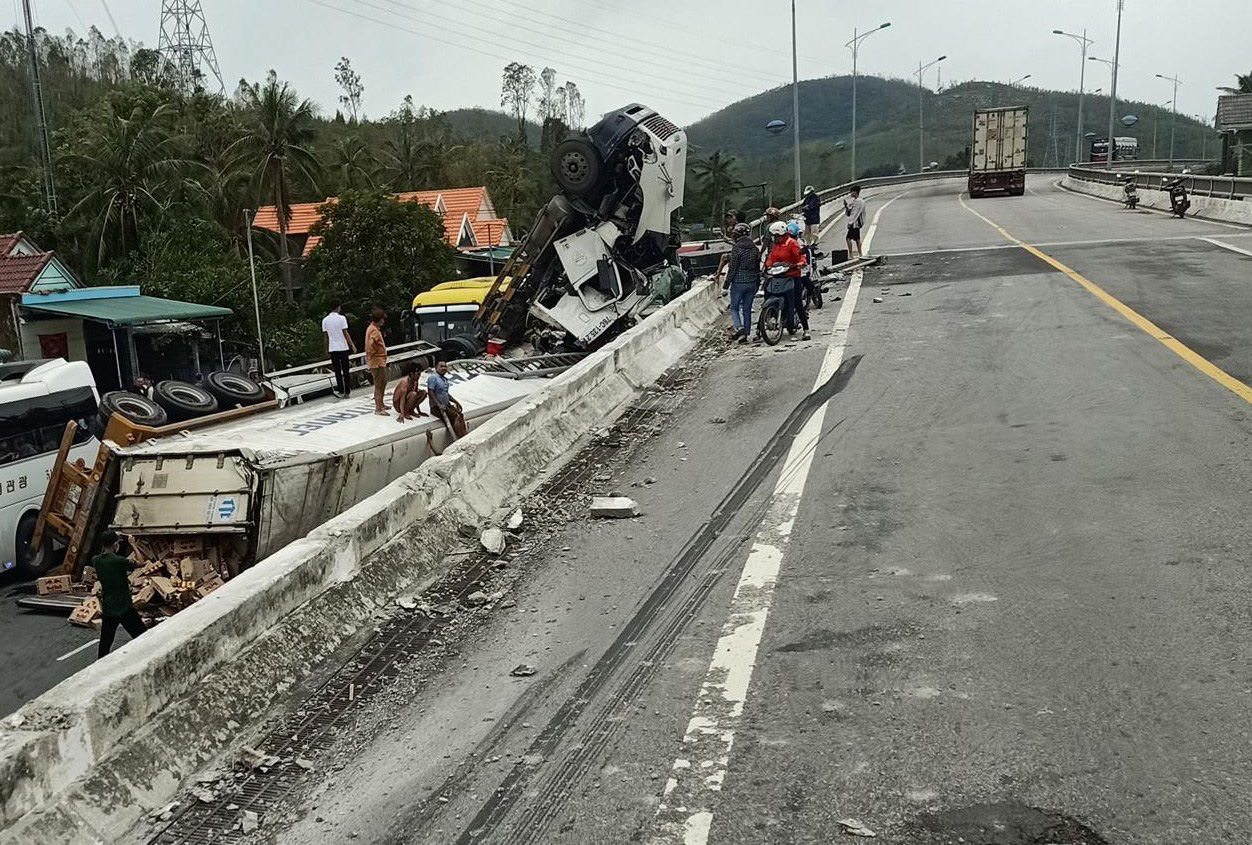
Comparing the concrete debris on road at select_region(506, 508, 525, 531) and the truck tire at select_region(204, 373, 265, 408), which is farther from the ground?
the concrete debris on road at select_region(506, 508, 525, 531)

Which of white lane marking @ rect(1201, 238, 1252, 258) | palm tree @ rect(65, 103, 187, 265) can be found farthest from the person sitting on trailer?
palm tree @ rect(65, 103, 187, 265)

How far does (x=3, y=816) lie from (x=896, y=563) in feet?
14.6

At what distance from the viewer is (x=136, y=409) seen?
1571 cm

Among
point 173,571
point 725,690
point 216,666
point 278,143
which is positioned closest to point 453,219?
point 278,143

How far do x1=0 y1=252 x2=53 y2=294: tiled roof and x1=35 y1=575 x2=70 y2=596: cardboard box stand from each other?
16.3 meters

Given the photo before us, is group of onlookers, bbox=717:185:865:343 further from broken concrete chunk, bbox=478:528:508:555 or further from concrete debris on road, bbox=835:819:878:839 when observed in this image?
concrete debris on road, bbox=835:819:878:839

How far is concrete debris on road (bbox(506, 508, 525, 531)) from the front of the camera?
730cm

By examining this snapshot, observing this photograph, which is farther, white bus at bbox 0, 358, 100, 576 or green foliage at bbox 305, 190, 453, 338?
green foliage at bbox 305, 190, 453, 338

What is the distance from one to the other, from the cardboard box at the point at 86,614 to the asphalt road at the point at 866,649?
8.36 m

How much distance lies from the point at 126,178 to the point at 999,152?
36.2 m

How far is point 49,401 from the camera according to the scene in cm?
1725

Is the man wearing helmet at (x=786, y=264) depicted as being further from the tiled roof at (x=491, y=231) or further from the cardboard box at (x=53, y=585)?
the tiled roof at (x=491, y=231)

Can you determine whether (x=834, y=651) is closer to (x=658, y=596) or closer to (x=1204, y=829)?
(x=658, y=596)

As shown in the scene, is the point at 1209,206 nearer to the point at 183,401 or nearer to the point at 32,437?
the point at 183,401
